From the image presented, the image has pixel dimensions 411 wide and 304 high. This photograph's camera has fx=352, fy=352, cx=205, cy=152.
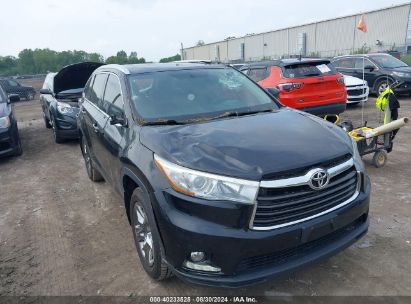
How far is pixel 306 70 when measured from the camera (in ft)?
25.9

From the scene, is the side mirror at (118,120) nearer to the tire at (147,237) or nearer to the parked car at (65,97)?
the tire at (147,237)

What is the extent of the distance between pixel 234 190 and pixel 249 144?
0.46 m

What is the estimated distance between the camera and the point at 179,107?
3.46m

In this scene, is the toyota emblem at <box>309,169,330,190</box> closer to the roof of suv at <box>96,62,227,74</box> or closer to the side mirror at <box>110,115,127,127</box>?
the side mirror at <box>110,115,127,127</box>

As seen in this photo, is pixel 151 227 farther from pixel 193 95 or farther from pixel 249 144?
pixel 193 95

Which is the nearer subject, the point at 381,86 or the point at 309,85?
the point at 309,85

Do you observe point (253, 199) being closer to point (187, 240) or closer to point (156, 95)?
point (187, 240)

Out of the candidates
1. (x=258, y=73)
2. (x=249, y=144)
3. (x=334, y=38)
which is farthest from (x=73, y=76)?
(x=334, y=38)

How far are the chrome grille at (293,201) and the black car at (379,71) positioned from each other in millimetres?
10848

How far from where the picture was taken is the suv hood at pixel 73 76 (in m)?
8.81

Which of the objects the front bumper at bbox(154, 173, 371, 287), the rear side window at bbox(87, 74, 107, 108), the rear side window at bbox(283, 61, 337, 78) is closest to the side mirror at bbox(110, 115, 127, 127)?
the rear side window at bbox(87, 74, 107, 108)

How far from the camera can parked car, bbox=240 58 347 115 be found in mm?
7582

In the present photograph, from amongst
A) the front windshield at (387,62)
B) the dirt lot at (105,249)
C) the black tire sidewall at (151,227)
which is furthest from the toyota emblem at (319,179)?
the front windshield at (387,62)

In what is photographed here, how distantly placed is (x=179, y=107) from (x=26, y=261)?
2.15 m
